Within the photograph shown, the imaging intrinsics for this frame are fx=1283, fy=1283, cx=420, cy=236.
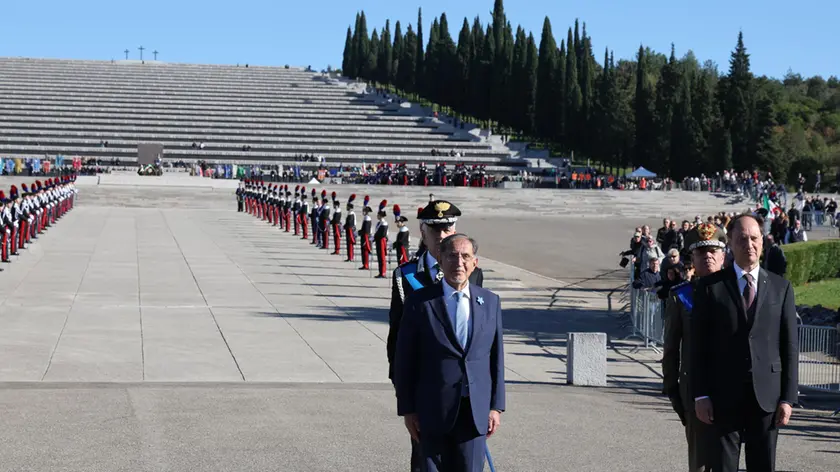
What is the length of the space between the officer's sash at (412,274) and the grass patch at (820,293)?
16.2 m

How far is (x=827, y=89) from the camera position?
14000 cm

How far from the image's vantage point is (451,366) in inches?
221

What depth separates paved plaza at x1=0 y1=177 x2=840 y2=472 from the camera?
344 inches

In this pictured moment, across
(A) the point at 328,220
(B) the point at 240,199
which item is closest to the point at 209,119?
(B) the point at 240,199

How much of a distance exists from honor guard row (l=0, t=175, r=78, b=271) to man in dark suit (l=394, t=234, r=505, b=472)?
2083 centimetres

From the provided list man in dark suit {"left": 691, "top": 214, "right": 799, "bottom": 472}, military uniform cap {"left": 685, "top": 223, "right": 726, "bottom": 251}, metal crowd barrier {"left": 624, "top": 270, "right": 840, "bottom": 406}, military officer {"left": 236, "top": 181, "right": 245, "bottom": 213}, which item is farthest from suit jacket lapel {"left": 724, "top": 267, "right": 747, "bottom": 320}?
military officer {"left": 236, "top": 181, "right": 245, "bottom": 213}

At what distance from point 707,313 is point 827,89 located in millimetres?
141633

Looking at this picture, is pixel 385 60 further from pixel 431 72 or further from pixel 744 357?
pixel 744 357

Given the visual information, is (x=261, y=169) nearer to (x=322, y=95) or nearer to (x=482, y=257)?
(x=322, y=95)

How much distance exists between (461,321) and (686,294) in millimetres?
1421

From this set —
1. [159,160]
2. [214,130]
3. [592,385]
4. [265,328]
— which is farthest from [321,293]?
[214,130]

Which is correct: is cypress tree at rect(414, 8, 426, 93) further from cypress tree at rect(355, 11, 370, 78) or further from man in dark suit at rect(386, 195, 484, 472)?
man in dark suit at rect(386, 195, 484, 472)

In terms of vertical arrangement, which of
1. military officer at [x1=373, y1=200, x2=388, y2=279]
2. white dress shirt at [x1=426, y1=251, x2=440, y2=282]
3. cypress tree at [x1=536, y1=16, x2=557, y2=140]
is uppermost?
cypress tree at [x1=536, y1=16, x2=557, y2=140]

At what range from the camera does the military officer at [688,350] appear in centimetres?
614
